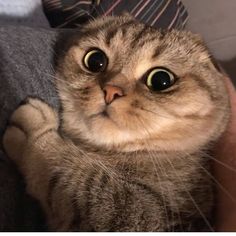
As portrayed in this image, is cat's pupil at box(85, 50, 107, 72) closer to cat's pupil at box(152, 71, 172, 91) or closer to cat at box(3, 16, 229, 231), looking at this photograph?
cat at box(3, 16, 229, 231)

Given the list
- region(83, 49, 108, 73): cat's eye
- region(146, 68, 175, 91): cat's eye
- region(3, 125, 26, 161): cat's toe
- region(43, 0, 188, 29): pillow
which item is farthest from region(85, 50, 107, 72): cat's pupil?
region(43, 0, 188, 29): pillow

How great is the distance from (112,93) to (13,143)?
0.97 ft

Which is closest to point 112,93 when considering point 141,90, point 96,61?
point 141,90

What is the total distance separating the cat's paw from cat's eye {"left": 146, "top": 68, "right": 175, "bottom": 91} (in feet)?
1.00

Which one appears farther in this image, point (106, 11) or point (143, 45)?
point (106, 11)

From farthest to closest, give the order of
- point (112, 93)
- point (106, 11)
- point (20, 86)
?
point (106, 11) < point (20, 86) < point (112, 93)

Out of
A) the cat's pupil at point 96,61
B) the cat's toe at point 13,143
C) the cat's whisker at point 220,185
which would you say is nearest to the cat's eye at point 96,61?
the cat's pupil at point 96,61

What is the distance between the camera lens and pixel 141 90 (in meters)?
0.94

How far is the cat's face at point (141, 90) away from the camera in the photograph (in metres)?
0.94

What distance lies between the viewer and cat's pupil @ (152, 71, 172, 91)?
973 mm

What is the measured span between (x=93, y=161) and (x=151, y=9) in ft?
2.59

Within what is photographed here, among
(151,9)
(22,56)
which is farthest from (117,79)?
(151,9)

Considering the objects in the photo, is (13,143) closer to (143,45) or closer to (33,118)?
(33,118)

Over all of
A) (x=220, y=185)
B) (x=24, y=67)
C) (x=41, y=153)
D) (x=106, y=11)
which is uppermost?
(x=106, y=11)
